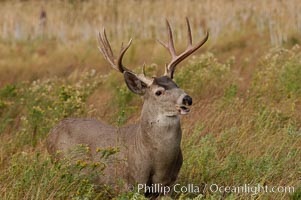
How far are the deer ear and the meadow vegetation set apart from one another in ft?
1.11

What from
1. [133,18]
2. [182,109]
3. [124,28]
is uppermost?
[133,18]

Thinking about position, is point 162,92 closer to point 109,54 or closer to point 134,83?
point 134,83

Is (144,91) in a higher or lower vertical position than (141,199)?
higher

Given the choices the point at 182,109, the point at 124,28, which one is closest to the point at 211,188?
the point at 182,109

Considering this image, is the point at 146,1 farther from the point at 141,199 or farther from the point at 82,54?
the point at 141,199

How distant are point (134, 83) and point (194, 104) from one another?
3.37m

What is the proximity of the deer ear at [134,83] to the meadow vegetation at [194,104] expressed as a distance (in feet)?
1.11

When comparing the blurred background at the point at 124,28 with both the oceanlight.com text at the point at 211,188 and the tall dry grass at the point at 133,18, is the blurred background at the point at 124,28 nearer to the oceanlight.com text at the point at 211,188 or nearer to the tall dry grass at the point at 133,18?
the tall dry grass at the point at 133,18

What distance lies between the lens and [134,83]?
230 inches

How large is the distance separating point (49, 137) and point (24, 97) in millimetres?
2804

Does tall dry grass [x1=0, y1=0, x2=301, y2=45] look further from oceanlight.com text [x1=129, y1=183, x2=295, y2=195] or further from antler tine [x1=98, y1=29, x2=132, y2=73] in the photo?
oceanlight.com text [x1=129, y1=183, x2=295, y2=195]

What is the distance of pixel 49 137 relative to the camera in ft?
22.1

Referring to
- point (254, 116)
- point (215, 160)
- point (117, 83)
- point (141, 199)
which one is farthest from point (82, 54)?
point (141, 199)

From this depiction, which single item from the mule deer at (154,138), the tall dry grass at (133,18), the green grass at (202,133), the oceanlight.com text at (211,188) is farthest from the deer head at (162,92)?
the tall dry grass at (133,18)
